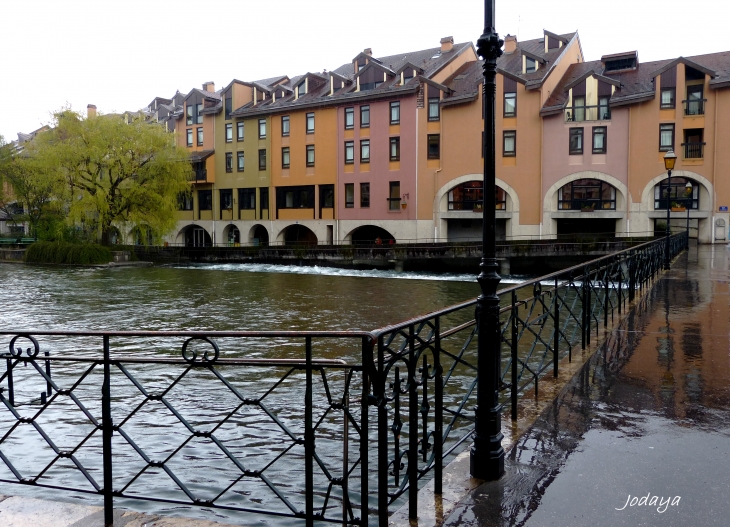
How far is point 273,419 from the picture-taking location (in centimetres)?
394

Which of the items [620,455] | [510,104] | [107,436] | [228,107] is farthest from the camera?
[228,107]

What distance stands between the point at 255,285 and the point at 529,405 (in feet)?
80.2

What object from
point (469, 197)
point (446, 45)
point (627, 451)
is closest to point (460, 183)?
point (469, 197)

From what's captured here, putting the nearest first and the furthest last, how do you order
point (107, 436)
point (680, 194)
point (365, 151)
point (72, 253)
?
point (107, 436) → point (680, 194) → point (72, 253) → point (365, 151)

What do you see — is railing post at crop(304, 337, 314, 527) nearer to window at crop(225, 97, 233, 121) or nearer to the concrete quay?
the concrete quay

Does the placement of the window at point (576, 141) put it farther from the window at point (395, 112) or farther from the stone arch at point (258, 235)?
the stone arch at point (258, 235)

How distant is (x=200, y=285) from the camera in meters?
29.9

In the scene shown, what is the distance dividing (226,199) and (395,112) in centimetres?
1793

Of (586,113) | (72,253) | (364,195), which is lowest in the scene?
(72,253)

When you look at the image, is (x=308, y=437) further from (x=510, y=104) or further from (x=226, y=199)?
(x=226, y=199)

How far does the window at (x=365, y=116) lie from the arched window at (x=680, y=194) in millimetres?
20186

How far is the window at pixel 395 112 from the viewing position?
4772cm

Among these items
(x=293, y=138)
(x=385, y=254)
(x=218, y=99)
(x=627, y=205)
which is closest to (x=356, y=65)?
(x=293, y=138)

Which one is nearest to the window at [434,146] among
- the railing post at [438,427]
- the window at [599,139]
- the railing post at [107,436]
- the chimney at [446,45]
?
the chimney at [446,45]
